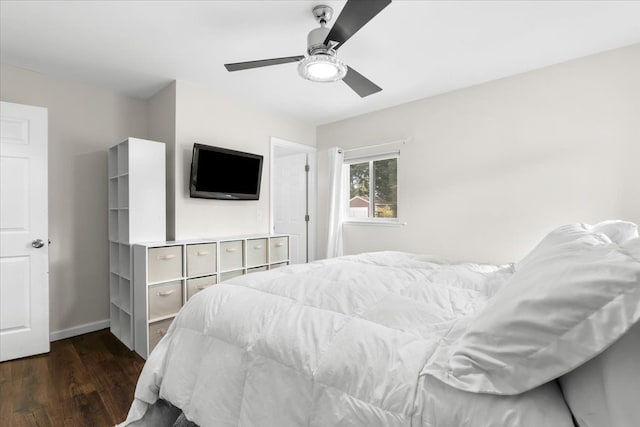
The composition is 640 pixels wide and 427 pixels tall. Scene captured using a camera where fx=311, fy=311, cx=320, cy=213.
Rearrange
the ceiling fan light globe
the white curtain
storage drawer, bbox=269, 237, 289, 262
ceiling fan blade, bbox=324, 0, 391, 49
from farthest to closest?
the white curtain → storage drawer, bbox=269, 237, 289, 262 → the ceiling fan light globe → ceiling fan blade, bbox=324, 0, 391, 49

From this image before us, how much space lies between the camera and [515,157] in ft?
9.65

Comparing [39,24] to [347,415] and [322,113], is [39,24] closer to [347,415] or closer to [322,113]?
[322,113]

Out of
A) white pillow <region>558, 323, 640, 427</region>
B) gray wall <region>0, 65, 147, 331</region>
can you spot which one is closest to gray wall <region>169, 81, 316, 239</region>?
gray wall <region>0, 65, 147, 331</region>

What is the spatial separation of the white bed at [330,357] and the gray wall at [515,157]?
147cm

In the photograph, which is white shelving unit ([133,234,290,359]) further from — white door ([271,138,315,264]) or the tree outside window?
the tree outside window

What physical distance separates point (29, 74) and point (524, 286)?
13.2 ft

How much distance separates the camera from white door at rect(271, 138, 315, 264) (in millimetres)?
4594

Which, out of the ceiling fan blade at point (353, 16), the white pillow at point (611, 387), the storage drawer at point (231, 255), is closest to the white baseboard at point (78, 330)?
the storage drawer at point (231, 255)

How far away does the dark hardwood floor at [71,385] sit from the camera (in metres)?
1.80

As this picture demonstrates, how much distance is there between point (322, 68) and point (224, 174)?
1787mm

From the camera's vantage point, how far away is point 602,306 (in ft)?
2.12

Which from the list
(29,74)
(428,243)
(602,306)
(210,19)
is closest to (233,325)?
(602,306)

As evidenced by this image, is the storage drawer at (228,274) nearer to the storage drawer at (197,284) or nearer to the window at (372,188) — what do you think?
the storage drawer at (197,284)

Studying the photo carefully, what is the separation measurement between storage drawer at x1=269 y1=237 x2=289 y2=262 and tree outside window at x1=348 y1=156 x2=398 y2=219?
→ 1084mm
